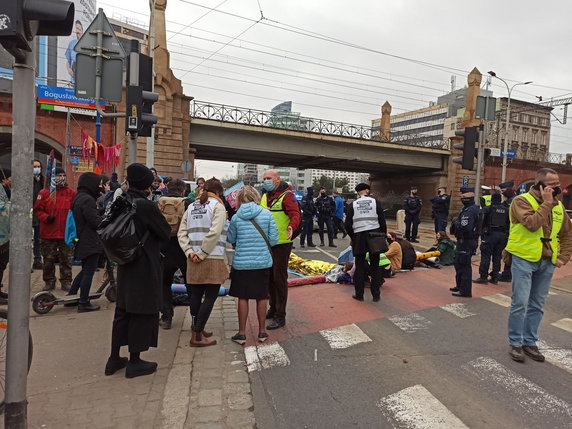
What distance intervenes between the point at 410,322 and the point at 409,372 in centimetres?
167

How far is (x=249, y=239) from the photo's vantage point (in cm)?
455

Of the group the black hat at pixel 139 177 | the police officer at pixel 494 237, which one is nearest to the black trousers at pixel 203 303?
the black hat at pixel 139 177

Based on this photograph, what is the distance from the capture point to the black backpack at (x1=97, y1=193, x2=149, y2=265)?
358 cm

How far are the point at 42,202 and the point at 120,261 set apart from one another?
148 inches

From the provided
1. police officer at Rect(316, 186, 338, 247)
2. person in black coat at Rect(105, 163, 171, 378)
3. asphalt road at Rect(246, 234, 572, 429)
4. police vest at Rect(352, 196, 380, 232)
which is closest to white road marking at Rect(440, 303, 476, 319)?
asphalt road at Rect(246, 234, 572, 429)

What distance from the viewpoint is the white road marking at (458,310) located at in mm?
5941

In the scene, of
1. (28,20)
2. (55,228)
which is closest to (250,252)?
(28,20)

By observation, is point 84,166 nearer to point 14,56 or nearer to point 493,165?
point 14,56

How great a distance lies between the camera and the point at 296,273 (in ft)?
28.9

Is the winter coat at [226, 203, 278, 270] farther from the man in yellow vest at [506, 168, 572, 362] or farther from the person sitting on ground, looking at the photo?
the person sitting on ground

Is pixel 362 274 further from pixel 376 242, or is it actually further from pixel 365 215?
pixel 365 215

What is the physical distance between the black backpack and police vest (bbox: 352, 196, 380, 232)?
3566mm

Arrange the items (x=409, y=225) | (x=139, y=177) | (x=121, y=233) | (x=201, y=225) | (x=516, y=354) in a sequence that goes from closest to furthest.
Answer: (x=121, y=233), (x=139, y=177), (x=516, y=354), (x=201, y=225), (x=409, y=225)

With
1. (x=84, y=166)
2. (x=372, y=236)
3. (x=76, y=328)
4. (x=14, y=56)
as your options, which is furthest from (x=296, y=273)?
(x=84, y=166)
